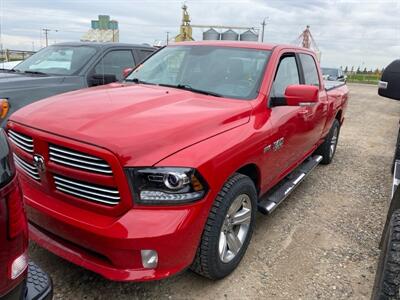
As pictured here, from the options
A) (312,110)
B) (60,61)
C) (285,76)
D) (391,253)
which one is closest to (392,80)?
(391,253)

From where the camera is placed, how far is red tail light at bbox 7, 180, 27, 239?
1.47m

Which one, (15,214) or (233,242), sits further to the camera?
(233,242)

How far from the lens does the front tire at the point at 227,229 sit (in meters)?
2.60

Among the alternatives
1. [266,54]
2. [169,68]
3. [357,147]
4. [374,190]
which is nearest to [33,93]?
[169,68]

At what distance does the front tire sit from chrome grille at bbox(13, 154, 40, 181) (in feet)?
4.19

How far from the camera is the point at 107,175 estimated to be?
88.6 inches

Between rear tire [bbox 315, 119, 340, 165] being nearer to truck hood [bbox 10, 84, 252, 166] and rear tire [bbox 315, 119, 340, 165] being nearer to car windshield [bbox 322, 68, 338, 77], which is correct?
truck hood [bbox 10, 84, 252, 166]

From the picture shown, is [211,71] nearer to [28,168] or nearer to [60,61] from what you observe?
[28,168]

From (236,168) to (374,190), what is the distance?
11.3ft

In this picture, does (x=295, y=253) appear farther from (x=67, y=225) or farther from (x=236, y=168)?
(x=67, y=225)

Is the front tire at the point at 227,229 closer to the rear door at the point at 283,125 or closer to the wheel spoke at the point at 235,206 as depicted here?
the wheel spoke at the point at 235,206

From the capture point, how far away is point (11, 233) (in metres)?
1.49

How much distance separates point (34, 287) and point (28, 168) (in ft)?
3.90

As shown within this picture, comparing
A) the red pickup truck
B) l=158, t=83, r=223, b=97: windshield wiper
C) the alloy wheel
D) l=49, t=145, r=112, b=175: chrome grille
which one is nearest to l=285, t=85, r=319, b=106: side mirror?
the red pickup truck
